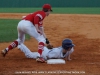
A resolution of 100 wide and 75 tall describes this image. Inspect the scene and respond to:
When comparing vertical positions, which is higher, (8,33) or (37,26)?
(37,26)

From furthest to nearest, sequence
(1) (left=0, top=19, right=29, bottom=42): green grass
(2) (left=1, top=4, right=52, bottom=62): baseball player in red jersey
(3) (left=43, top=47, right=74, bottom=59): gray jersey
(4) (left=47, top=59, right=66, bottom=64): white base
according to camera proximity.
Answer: (1) (left=0, top=19, right=29, bottom=42): green grass, (3) (left=43, top=47, right=74, bottom=59): gray jersey, (2) (left=1, top=4, right=52, bottom=62): baseball player in red jersey, (4) (left=47, top=59, right=66, bottom=64): white base

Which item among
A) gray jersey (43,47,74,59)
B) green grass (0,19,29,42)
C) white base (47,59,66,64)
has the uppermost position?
green grass (0,19,29,42)

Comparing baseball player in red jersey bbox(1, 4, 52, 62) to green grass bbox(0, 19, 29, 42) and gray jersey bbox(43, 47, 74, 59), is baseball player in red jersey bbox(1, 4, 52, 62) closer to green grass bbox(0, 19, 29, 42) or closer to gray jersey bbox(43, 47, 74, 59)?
gray jersey bbox(43, 47, 74, 59)

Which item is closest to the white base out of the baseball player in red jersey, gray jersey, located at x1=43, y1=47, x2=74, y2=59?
the baseball player in red jersey

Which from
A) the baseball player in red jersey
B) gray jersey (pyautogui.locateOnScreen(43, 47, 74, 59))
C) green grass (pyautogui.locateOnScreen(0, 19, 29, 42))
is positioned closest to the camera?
the baseball player in red jersey

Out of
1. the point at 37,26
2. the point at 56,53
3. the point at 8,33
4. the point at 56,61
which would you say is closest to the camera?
the point at 56,61

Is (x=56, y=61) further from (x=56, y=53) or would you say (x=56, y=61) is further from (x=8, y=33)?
(x=8, y=33)

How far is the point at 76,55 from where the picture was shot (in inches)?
328

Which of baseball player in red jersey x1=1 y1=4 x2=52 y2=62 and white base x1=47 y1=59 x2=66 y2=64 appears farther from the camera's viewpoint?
baseball player in red jersey x1=1 y1=4 x2=52 y2=62

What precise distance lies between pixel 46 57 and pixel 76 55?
1.21 meters

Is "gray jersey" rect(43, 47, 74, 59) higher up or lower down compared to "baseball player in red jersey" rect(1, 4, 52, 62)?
lower down

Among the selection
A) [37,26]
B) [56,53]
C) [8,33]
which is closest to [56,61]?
[56,53]

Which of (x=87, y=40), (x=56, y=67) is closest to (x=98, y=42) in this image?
(x=87, y=40)

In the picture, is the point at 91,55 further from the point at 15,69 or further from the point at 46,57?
the point at 15,69
